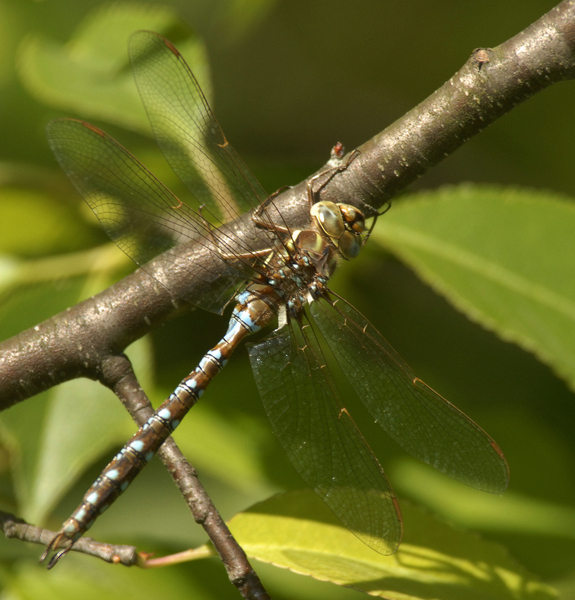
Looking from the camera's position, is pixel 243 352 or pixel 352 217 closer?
pixel 352 217

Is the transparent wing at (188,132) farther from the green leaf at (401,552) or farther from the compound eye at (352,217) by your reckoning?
the green leaf at (401,552)

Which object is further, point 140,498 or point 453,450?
point 140,498

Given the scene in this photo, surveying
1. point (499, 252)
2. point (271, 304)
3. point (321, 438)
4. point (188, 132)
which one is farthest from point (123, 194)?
point (499, 252)

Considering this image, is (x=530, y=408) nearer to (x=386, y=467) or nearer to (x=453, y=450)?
(x=386, y=467)

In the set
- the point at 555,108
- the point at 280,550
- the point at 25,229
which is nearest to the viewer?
the point at 280,550

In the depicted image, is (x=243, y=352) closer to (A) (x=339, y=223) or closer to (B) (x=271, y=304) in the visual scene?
(B) (x=271, y=304)

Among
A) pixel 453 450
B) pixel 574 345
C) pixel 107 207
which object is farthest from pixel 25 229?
pixel 574 345
